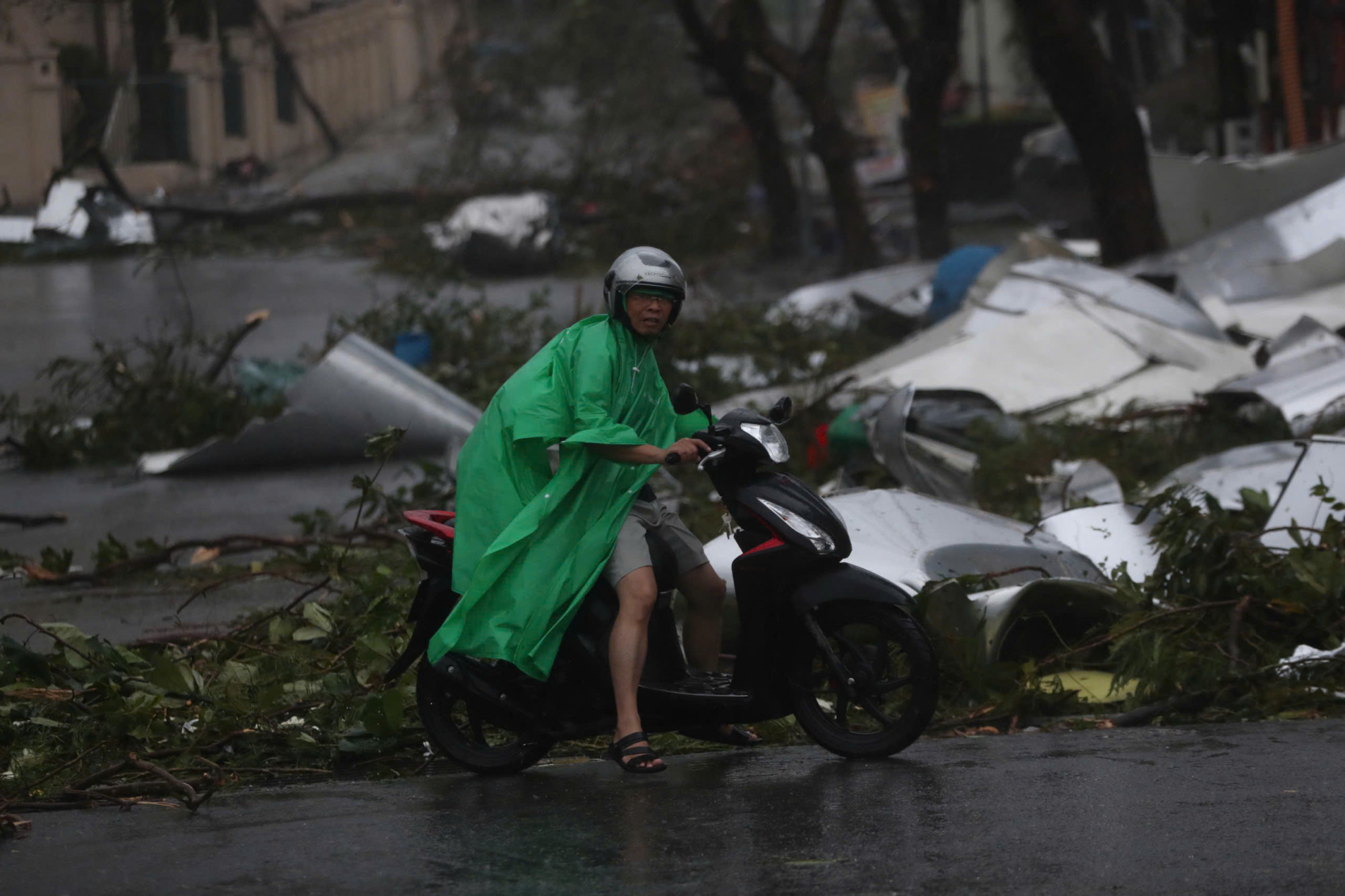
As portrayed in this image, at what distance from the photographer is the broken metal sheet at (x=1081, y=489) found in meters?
7.62

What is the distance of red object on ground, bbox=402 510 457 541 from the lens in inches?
183

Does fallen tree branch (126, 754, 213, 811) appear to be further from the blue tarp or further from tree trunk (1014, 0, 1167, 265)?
tree trunk (1014, 0, 1167, 265)

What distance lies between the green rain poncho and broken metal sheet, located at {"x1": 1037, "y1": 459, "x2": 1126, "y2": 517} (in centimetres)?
342

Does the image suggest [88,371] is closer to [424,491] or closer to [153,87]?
[153,87]

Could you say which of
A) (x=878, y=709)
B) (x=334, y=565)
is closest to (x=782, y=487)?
(x=878, y=709)

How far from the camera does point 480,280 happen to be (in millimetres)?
20078

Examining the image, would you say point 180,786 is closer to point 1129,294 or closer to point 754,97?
point 1129,294

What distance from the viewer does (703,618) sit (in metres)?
4.70

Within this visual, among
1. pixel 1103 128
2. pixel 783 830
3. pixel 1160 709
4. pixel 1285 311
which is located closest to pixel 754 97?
pixel 1103 128

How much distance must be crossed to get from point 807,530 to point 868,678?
0.44 meters

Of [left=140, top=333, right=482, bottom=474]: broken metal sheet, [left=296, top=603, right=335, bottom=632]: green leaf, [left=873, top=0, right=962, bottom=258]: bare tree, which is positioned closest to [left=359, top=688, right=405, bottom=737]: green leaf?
[left=296, top=603, right=335, bottom=632]: green leaf

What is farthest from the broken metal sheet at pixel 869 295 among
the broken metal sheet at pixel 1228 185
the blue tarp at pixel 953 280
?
the broken metal sheet at pixel 1228 185

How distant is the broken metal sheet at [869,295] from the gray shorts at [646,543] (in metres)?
9.83

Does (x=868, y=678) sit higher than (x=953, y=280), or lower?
lower
